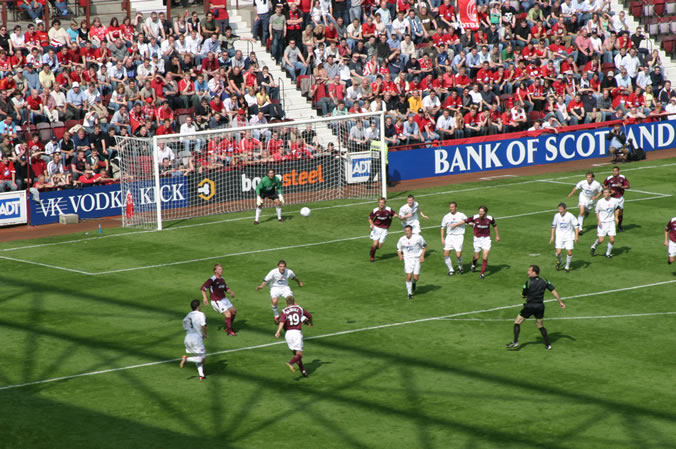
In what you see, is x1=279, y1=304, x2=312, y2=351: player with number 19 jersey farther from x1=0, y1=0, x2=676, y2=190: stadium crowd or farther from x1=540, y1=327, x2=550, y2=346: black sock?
x1=0, y1=0, x2=676, y2=190: stadium crowd

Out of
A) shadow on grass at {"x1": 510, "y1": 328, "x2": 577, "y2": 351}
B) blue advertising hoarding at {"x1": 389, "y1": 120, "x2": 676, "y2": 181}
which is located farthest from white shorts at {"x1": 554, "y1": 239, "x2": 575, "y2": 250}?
blue advertising hoarding at {"x1": 389, "y1": 120, "x2": 676, "y2": 181}

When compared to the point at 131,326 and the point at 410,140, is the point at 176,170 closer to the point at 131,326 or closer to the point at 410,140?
the point at 410,140

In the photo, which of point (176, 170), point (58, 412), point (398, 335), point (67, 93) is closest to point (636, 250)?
point (398, 335)

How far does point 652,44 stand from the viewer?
55.4 metres

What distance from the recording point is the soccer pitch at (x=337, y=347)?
62.0 feet

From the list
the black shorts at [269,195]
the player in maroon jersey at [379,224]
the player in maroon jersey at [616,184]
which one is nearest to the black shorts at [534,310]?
the player in maroon jersey at [379,224]

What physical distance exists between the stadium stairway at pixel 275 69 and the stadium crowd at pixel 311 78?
48 cm

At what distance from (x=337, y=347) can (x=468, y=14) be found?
29727 millimetres

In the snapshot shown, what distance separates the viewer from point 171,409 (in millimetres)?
19891

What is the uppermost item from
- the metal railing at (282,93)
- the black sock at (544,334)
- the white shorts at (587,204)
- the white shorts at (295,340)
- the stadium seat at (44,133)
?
the metal railing at (282,93)

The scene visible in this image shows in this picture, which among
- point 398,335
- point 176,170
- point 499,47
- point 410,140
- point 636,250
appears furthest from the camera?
point 499,47

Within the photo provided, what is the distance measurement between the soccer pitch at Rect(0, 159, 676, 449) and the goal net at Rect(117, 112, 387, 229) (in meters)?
2.07

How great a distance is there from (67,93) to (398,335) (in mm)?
19732

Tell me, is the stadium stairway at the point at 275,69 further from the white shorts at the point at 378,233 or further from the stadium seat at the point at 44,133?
the white shorts at the point at 378,233
